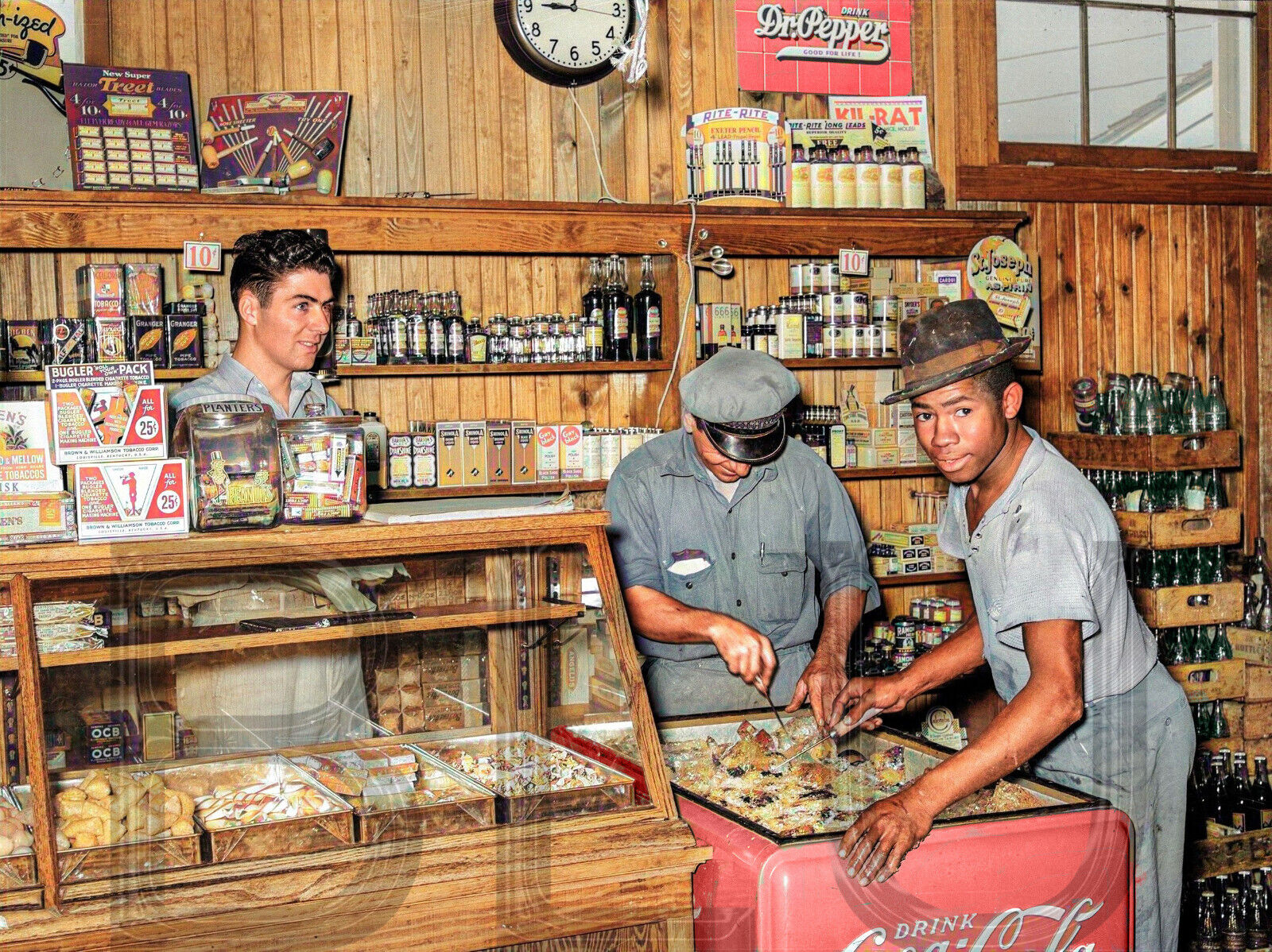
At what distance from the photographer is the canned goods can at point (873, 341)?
5.00m

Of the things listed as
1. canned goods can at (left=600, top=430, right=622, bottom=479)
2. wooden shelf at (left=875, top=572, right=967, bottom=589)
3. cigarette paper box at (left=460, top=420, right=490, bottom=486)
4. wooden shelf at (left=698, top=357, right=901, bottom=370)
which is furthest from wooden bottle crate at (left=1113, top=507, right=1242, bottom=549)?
cigarette paper box at (left=460, top=420, right=490, bottom=486)

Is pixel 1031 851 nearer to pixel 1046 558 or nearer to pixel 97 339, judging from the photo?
pixel 1046 558

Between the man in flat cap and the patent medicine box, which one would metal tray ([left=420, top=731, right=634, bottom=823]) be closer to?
the patent medicine box

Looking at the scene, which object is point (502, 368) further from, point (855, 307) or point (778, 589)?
point (778, 589)

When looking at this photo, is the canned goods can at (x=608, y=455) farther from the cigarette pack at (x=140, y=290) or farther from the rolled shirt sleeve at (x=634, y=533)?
the cigarette pack at (x=140, y=290)

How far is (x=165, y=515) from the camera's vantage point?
2.04 meters

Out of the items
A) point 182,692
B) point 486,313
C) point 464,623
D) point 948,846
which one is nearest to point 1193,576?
point 486,313

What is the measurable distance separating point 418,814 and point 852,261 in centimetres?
342

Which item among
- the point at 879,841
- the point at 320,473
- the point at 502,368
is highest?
the point at 502,368

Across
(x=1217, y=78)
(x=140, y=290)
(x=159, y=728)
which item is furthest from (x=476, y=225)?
(x=1217, y=78)

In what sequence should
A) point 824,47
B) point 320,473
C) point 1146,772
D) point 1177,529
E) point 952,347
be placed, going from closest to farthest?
point 320,473, point 952,347, point 1146,772, point 1177,529, point 824,47

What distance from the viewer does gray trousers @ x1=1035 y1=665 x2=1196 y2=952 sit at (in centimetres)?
256

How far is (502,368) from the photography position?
4.53 metres

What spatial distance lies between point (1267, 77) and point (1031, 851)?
503 cm
